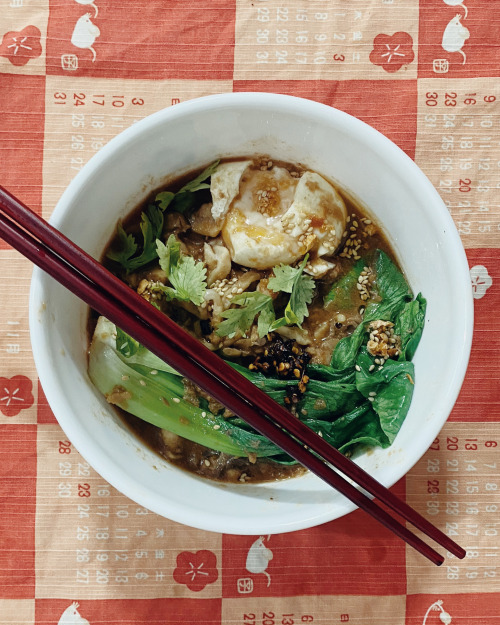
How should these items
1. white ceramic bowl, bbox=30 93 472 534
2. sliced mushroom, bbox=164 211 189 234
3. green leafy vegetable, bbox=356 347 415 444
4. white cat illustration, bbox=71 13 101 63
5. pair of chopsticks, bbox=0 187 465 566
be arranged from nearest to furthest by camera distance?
pair of chopsticks, bbox=0 187 465 566 < white ceramic bowl, bbox=30 93 472 534 < green leafy vegetable, bbox=356 347 415 444 < sliced mushroom, bbox=164 211 189 234 < white cat illustration, bbox=71 13 101 63

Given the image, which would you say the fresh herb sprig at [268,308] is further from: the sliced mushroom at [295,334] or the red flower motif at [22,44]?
the red flower motif at [22,44]

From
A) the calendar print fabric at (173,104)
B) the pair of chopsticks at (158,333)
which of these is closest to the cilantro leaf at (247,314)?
the pair of chopsticks at (158,333)

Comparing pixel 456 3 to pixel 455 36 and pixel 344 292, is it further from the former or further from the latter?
pixel 344 292

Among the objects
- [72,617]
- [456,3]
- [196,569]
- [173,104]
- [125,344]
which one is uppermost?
[456,3]

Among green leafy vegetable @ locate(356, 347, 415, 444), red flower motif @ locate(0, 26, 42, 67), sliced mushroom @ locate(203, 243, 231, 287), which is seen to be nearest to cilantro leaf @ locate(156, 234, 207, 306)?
sliced mushroom @ locate(203, 243, 231, 287)

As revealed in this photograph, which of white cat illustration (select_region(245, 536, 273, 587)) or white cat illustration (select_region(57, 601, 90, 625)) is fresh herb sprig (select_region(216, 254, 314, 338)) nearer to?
white cat illustration (select_region(245, 536, 273, 587))

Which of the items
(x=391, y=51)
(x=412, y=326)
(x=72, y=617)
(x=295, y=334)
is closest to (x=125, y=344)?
(x=295, y=334)


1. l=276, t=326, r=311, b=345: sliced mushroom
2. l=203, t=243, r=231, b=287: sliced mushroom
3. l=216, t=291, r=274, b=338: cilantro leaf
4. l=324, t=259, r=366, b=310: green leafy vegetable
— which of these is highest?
l=203, t=243, r=231, b=287: sliced mushroom
